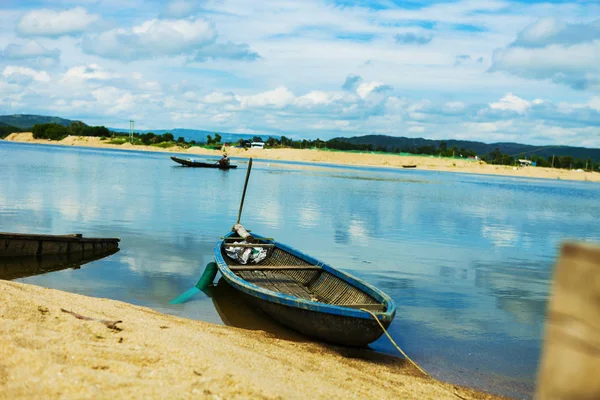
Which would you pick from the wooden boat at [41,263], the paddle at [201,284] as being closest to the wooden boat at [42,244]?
the wooden boat at [41,263]

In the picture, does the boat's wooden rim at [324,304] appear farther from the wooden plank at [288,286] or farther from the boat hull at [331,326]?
the wooden plank at [288,286]

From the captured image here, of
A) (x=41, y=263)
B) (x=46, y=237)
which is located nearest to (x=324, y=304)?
(x=41, y=263)

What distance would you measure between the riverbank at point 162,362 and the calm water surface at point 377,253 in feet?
5.36

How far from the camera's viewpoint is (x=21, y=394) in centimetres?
428

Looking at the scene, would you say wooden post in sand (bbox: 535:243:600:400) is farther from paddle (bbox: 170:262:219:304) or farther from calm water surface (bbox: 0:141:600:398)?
paddle (bbox: 170:262:219:304)

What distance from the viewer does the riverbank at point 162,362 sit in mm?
4680

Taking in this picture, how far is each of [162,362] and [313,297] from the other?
6.43 metres

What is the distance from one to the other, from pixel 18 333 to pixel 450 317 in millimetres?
9141

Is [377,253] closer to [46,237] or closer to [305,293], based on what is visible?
[305,293]

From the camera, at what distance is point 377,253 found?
64.3 feet

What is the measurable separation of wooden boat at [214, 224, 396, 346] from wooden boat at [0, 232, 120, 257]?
4.25 metres

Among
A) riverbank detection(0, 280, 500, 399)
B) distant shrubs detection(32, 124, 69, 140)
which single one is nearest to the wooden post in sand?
riverbank detection(0, 280, 500, 399)

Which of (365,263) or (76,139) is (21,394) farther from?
(76,139)

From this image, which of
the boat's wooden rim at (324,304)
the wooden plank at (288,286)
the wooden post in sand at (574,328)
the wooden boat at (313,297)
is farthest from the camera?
the wooden plank at (288,286)
